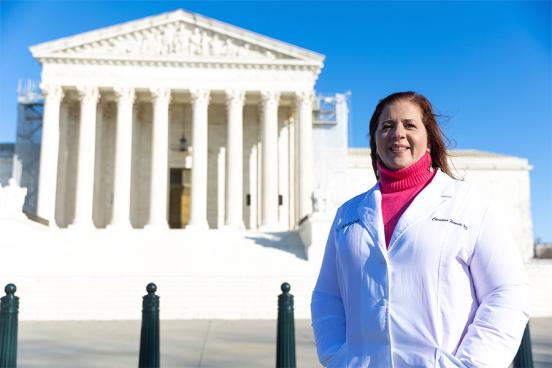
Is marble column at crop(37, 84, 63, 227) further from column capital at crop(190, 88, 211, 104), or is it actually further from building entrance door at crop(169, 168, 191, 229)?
building entrance door at crop(169, 168, 191, 229)

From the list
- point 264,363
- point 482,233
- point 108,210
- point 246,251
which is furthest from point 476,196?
point 108,210

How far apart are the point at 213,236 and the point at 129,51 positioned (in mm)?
14826

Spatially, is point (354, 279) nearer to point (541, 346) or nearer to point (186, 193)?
point (541, 346)

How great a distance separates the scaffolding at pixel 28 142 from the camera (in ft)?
143

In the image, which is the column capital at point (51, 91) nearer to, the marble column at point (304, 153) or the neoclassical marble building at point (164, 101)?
the neoclassical marble building at point (164, 101)

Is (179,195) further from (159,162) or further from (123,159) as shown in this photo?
(123,159)

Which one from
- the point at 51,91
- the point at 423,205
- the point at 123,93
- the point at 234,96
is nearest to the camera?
the point at 423,205

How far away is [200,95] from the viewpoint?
3769cm

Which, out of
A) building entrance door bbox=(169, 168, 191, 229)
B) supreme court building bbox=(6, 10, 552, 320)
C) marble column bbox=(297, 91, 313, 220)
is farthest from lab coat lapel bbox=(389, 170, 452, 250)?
building entrance door bbox=(169, 168, 191, 229)

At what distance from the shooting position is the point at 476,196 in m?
2.98

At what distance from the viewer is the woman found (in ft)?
8.90

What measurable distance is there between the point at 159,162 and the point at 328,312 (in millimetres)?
34362

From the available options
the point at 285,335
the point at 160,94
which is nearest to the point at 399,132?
the point at 285,335

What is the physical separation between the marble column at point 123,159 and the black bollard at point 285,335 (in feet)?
93.2
